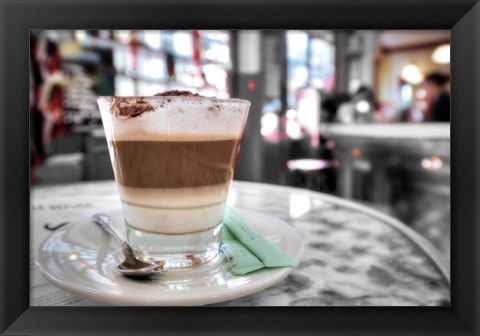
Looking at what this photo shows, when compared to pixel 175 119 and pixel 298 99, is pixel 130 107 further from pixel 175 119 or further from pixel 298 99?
pixel 298 99

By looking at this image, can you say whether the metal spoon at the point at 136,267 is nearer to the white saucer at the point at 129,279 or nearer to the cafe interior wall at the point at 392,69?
the white saucer at the point at 129,279

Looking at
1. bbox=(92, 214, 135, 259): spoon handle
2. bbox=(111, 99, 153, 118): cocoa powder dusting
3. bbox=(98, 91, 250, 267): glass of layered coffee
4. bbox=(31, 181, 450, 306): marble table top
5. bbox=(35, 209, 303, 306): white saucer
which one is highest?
bbox=(111, 99, 153, 118): cocoa powder dusting

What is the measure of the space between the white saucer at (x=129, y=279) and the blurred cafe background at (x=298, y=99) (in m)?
1.69

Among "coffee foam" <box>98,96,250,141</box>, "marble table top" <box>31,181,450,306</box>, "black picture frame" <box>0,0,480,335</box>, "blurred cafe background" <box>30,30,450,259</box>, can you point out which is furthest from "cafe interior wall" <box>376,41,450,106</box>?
"coffee foam" <box>98,96,250,141</box>

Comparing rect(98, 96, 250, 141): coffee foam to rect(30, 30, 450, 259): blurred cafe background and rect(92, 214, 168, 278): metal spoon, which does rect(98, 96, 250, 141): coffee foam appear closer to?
rect(92, 214, 168, 278): metal spoon

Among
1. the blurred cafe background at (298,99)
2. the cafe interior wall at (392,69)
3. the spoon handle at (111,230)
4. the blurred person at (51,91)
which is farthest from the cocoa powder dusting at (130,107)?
the cafe interior wall at (392,69)

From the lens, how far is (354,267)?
1.58ft

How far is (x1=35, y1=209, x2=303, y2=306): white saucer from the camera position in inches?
12.4

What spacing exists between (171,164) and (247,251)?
0.13m

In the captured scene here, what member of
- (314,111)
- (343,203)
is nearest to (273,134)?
(314,111)

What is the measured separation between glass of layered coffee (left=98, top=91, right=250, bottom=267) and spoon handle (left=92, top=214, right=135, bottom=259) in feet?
0.05

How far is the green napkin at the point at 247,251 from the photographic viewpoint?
0.38 m

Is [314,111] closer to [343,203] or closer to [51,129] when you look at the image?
[51,129]

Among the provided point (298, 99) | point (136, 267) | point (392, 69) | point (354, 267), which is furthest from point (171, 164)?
Result: point (298, 99)
